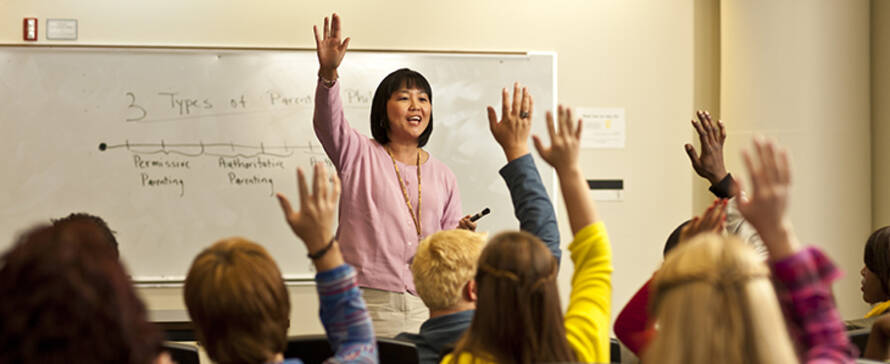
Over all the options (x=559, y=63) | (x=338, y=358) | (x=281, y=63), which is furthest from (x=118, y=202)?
(x=338, y=358)

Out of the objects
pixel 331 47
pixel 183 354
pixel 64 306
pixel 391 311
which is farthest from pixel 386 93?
pixel 64 306

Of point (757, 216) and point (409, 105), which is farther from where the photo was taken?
point (409, 105)

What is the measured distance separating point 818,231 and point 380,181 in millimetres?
2607

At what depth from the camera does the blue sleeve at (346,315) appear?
1.26 metres

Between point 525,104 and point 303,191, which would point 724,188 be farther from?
point 303,191

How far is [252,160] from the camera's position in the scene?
13.6 feet

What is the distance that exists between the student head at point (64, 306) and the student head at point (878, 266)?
2225 millimetres

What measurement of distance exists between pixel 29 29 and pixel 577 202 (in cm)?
358

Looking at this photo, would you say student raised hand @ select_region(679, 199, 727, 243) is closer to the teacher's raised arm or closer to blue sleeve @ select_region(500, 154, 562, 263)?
blue sleeve @ select_region(500, 154, 562, 263)

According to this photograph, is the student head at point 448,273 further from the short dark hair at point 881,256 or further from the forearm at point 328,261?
the short dark hair at point 881,256

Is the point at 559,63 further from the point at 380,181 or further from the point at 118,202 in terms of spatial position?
the point at 118,202

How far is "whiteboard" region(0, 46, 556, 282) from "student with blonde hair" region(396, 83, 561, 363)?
96.1 inches

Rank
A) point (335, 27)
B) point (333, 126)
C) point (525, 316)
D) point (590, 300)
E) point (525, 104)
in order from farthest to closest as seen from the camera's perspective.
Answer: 1. point (333, 126)
2. point (335, 27)
3. point (525, 104)
4. point (590, 300)
5. point (525, 316)

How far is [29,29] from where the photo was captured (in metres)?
4.04
